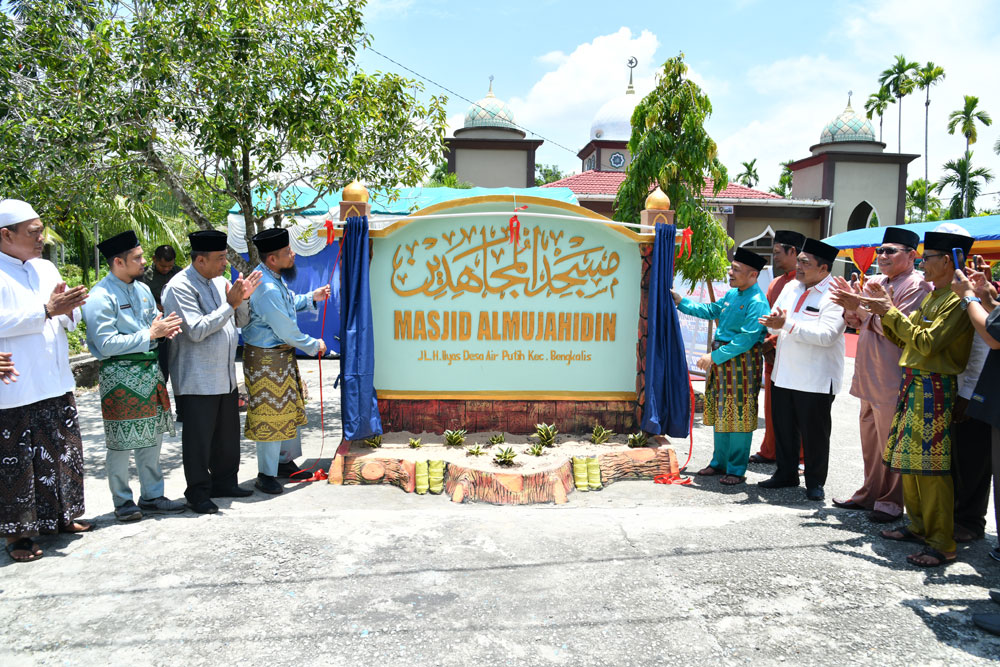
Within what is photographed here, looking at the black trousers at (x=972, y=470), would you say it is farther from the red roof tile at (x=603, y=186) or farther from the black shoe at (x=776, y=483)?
the red roof tile at (x=603, y=186)

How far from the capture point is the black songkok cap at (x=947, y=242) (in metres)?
3.35

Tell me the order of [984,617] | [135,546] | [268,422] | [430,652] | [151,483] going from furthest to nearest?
[268,422] → [151,483] → [135,546] → [984,617] → [430,652]

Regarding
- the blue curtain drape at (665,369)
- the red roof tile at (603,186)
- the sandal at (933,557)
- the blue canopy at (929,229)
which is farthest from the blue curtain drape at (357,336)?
the red roof tile at (603,186)

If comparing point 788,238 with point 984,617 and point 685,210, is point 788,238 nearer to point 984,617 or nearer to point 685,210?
point 685,210

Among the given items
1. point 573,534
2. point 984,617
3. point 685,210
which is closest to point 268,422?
point 573,534

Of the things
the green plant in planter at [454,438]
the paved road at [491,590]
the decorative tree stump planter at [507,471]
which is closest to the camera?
the paved road at [491,590]

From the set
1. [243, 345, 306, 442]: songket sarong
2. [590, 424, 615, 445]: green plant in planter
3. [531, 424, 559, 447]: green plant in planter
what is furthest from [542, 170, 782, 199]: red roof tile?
[243, 345, 306, 442]: songket sarong

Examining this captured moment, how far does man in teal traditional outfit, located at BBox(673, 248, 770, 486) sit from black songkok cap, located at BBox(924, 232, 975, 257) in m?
1.32

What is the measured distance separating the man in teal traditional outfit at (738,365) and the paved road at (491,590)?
0.65 m

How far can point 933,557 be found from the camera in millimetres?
3363

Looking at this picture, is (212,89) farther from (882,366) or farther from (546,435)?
(882,366)

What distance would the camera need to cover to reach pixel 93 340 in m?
3.72

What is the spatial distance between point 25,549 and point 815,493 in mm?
4759

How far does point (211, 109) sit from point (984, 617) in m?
6.14
